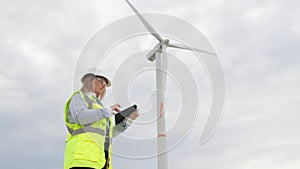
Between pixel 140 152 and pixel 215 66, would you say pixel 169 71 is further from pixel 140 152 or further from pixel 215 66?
pixel 140 152

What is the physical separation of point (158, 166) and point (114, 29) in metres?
4.31

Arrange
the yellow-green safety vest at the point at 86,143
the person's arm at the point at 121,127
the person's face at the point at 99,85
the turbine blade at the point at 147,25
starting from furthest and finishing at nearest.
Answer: the turbine blade at the point at 147,25 → the person's arm at the point at 121,127 → the person's face at the point at 99,85 → the yellow-green safety vest at the point at 86,143

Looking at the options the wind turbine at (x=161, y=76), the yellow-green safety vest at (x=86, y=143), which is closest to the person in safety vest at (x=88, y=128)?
the yellow-green safety vest at (x=86, y=143)

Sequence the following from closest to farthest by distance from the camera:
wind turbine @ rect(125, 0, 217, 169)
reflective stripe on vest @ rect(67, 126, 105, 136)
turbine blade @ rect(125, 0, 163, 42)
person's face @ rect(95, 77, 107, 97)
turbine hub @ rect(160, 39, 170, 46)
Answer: reflective stripe on vest @ rect(67, 126, 105, 136), person's face @ rect(95, 77, 107, 97), wind turbine @ rect(125, 0, 217, 169), turbine blade @ rect(125, 0, 163, 42), turbine hub @ rect(160, 39, 170, 46)

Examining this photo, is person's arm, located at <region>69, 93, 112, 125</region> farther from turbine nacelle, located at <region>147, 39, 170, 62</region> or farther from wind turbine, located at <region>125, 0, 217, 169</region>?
turbine nacelle, located at <region>147, 39, 170, 62</region>

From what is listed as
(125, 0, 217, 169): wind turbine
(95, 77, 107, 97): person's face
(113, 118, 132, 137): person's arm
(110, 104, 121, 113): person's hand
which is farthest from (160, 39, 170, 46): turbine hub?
(110, 104, 121, 113): person's hand

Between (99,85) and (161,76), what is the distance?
6912 millimetres

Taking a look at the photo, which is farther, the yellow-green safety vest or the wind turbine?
the wind turbine

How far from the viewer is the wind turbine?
421 inches

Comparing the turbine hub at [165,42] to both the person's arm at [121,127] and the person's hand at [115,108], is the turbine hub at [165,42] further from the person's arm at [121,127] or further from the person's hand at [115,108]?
the person's hand at [115,108]

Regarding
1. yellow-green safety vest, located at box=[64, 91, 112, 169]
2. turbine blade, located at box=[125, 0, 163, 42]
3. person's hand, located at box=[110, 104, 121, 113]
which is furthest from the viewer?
turbine blade, located at box=[125, 0, 163, 42]

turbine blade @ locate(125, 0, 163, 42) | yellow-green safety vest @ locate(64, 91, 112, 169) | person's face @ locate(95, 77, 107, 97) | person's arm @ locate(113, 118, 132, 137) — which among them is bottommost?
yellow-green safety vest @ locate(64, 91, 112, 169)

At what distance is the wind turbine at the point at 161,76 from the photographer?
10695 mm

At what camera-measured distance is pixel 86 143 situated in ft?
16.4
